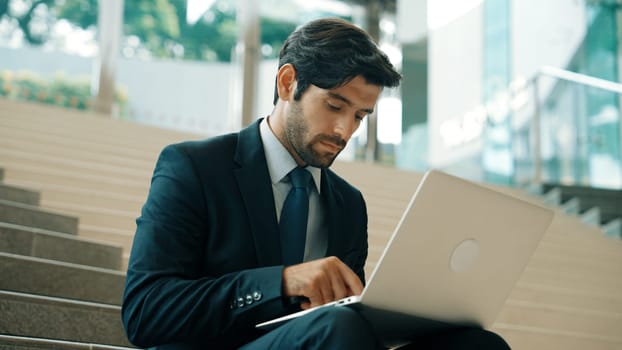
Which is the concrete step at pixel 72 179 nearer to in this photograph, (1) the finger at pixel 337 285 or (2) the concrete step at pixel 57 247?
(2) the concrete step at pixel 57 247

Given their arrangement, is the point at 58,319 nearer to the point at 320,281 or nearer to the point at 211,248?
the point at 211,248

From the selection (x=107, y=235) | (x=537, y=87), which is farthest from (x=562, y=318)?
(x=537, y=87)

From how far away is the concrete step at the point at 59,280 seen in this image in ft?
9.52

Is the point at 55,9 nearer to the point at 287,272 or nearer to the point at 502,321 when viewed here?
the point at 502,321

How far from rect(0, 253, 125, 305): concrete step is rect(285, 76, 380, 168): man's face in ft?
Answer: 4.84

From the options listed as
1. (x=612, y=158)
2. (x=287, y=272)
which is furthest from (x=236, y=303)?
(x=612, y=158)

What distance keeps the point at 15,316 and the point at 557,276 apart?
3291 millimetres

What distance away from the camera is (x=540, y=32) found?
32.0 feet

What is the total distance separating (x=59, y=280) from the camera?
3025 millimetres

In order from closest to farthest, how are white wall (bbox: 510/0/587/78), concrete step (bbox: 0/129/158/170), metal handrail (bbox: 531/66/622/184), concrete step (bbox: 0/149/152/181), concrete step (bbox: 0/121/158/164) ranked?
concrete step (bbox: 0/149/152/181) < concrete step (bbox: 0/129/158/170) < concrete step (bbox: 0/121/158/164) < metal handrail (bbox: 531/66/622/184) < white wall (bbox: 510/0/587/78)

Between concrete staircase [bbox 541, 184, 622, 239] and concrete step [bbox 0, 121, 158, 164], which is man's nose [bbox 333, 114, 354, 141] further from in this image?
concrete staircase [bbox 541, 184, 622, 239]

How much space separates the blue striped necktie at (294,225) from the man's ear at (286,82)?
21cm

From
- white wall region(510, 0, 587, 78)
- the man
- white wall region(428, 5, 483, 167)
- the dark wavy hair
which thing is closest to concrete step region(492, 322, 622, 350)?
the man

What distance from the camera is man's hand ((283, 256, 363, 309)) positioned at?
1.51 m
